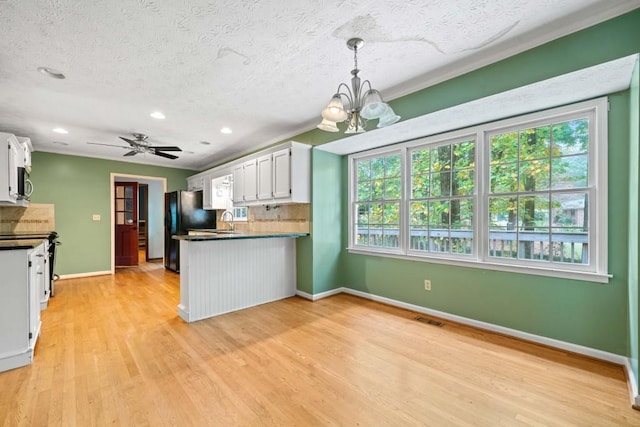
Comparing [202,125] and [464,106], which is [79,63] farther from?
[464,106]

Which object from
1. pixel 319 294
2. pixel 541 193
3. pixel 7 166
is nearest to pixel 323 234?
pixel 319 294

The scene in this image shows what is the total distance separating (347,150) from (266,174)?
4.20ft

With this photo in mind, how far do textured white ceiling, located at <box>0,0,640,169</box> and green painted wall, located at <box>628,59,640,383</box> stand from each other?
625 millimetres

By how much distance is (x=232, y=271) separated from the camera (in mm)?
3643

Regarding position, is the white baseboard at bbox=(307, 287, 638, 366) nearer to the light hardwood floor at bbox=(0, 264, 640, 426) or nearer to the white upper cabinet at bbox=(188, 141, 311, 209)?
the light hardwood floor at bbox=(0, 264, 640, 426)

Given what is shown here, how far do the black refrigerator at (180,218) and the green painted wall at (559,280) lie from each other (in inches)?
193

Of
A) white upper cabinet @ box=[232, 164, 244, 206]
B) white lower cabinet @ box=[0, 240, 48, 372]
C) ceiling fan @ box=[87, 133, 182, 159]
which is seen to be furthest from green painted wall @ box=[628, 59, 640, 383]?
ceiling fan @ box=[87, 133, 182, 159]

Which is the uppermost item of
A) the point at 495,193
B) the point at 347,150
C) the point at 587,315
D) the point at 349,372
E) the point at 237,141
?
the point at 237,141

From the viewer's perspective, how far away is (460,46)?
2.25 m

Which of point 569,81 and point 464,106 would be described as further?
point 464,106

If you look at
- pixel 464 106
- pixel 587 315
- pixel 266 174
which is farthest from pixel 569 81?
pixel 266 174

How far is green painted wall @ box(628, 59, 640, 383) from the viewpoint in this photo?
6.03 ft

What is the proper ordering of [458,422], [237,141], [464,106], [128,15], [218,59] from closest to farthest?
1. [458,422]
2. [128,15]
3. [218,59]
4. [464,106]
5. [237,141]

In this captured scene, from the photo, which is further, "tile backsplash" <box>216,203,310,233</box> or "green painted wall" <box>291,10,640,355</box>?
"tile backsplash" <box>216,203,310,233</box>
